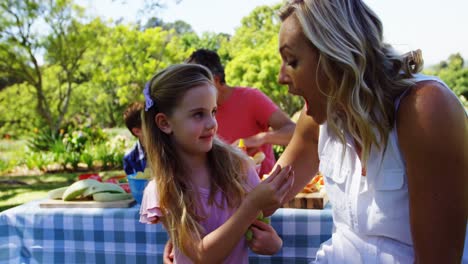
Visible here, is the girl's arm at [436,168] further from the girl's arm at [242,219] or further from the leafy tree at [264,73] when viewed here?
the leafy tree at [264,73]

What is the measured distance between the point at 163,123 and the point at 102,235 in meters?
0.77

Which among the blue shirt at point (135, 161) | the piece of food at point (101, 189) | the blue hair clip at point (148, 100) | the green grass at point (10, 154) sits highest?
the blue hair clip at point (148, 100)

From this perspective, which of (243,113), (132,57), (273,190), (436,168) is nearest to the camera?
(436,168)

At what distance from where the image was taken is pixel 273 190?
153cm

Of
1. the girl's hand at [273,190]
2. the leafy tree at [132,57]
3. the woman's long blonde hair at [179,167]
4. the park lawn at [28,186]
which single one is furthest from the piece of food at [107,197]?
the leafy tree at [132,57]

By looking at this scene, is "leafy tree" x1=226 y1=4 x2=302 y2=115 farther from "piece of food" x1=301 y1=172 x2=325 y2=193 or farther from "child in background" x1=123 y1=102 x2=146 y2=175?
"piece of food" x1=301 y1=172 x2=325 y2=193

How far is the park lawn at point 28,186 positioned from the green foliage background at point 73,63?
11.1 feet

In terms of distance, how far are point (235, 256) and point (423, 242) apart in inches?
31.2

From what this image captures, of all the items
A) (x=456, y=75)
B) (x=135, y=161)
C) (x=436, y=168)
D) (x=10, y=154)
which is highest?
(x=436, y=168)

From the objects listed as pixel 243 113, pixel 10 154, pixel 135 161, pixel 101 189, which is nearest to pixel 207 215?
pixel 101 189

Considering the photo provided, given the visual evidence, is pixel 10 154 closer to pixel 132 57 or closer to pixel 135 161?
pixel 132 57

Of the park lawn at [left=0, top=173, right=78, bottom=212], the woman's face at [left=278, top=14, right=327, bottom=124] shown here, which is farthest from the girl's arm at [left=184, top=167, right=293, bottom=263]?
the park lawn at [left=0, top=173, right=78, bottom=212]

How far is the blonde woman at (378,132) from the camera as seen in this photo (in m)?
1.17

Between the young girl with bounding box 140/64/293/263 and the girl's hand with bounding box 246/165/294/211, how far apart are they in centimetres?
5
